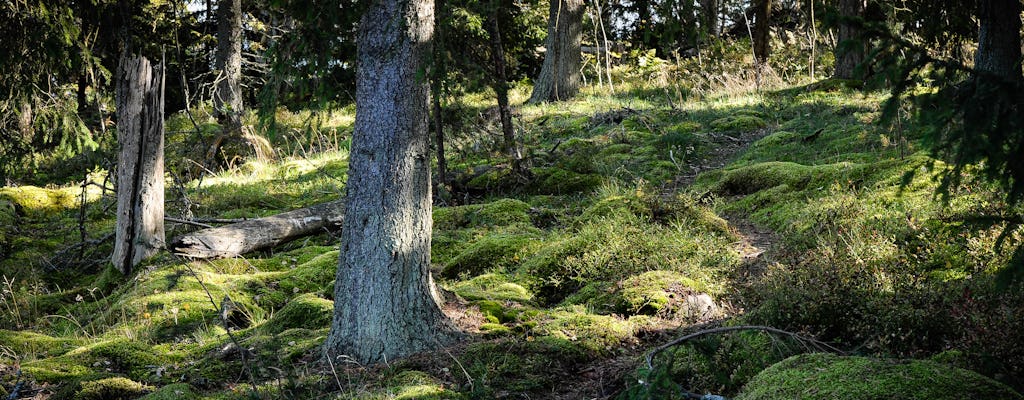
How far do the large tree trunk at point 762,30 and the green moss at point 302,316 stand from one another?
13.3m

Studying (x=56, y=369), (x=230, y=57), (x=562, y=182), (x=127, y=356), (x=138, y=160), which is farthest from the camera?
(x=230, y=57)

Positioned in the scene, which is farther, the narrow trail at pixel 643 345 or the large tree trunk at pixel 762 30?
the large tree trunk at pixel 762 30

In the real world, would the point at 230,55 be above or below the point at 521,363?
above

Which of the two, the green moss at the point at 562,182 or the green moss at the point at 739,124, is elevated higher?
the green moss at the point at 739,124

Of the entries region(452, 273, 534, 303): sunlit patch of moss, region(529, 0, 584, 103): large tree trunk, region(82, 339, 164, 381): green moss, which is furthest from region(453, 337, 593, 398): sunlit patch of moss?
region(529, 0, 584, 103): large tree trunk

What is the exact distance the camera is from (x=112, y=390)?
198 inches

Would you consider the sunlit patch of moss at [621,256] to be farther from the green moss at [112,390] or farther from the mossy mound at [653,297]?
the green moss at [112,390]

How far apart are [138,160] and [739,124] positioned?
983 centimetres

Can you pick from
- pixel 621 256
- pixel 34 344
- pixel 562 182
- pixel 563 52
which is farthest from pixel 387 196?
pixel 563 52

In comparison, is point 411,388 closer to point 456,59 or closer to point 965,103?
point 456,59

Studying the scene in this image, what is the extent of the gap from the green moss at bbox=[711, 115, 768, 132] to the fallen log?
23.1ft

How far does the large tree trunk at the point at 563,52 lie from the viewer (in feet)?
55.8

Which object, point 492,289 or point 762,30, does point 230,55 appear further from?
point 492,289

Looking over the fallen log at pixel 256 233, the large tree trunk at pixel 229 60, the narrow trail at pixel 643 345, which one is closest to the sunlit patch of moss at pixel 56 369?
the fallen log at pixel 256 233
